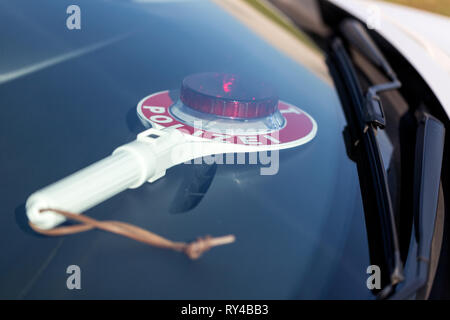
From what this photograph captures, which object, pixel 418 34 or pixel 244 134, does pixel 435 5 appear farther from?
pixel 244 134

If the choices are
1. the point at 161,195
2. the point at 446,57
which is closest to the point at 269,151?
the point at 161,195

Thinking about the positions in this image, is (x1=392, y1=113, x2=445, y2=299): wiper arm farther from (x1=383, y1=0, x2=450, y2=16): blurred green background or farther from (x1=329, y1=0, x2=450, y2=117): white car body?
(x1=383, y1=0, x2=450, y2=16): blurred green background

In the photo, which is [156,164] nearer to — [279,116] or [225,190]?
[225,190]

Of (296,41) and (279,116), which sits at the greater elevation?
(296,41)

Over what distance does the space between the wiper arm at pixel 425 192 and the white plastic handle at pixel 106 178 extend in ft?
1.30

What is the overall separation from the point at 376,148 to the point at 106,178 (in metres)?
0.53

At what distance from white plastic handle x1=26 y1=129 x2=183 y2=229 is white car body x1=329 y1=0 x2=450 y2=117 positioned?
2.14ft

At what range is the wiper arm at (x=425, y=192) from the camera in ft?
2.03

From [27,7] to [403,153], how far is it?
0.91m

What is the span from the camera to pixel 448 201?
0.78m

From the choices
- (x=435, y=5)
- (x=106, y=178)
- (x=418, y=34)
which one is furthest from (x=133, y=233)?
(x=435, y=5)

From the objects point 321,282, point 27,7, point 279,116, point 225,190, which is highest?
point 27,7

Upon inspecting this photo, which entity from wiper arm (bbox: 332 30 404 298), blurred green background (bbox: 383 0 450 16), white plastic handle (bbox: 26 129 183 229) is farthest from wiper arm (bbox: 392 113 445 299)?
blurred green background (bbox: 383 0 450 16)

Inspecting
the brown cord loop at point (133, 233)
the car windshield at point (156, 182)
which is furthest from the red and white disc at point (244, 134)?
the brown cord loop at point (133, 233)
